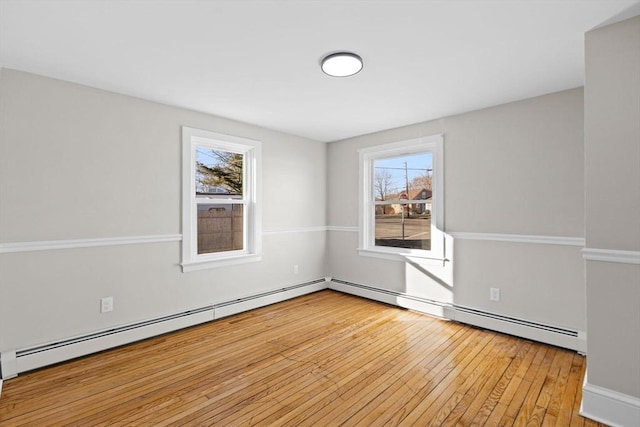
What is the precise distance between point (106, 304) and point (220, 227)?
55.0 inches

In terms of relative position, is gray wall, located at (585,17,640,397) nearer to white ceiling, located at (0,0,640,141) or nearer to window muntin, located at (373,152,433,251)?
white ceiling, located at (0,0,640,141)

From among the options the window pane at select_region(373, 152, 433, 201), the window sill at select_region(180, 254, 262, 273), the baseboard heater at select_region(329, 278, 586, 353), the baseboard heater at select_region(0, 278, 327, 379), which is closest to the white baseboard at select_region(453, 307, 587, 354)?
the baseboard heater at select_region(329, 278, 586, 353)

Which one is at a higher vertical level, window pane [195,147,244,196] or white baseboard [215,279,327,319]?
window pane [195,147,244,196]

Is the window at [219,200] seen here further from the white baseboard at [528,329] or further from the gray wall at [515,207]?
the white baseboard at [528,329]

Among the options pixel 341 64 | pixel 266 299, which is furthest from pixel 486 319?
pixel 341 64

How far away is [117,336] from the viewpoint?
2883mm

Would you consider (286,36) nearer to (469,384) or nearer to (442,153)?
(442,153)

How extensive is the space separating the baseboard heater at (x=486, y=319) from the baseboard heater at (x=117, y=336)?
1.47 meters

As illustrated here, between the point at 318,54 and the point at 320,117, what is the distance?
1.46 meters

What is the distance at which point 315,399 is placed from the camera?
2.12 m

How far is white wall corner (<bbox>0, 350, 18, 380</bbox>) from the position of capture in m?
2.33

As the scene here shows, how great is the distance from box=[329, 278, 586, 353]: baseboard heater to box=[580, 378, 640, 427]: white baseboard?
0.99 meters

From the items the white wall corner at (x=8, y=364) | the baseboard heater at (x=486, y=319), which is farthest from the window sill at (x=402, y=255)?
the white wall corner at (x=8, y=364)

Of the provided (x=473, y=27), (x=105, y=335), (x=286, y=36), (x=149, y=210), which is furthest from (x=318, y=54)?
(x=105, y=335)
